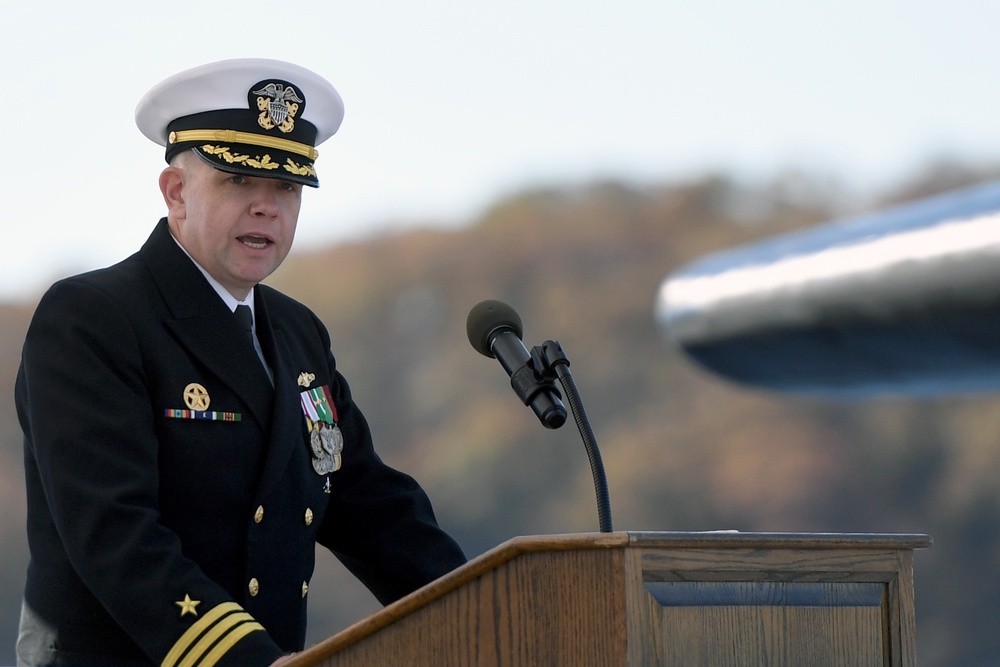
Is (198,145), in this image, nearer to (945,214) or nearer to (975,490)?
(945,214)

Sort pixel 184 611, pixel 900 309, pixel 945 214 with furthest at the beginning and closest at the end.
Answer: pixel 900 309
pixel 945 214
pixel 184 611

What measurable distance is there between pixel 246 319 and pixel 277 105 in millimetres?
289

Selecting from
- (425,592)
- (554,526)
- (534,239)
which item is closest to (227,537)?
(425,592)

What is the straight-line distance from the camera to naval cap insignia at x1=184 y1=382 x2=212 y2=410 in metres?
1.63

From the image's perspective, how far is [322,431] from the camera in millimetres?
1842

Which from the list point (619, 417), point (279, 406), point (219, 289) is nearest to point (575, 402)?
point (279, 406)

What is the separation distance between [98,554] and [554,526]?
45.2 ft

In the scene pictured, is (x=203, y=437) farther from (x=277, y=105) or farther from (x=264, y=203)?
(x=277, y=105)

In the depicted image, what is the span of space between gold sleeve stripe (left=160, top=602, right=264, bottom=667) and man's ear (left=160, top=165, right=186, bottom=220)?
1.92 feet

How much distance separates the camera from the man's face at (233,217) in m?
1.69

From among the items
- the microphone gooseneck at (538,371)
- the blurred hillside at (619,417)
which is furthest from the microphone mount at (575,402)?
the blurred hillside at (619,417)

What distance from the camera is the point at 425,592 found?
47.8 inches

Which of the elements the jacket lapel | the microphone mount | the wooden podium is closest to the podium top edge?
the wooden podium

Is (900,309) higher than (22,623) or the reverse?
higher
